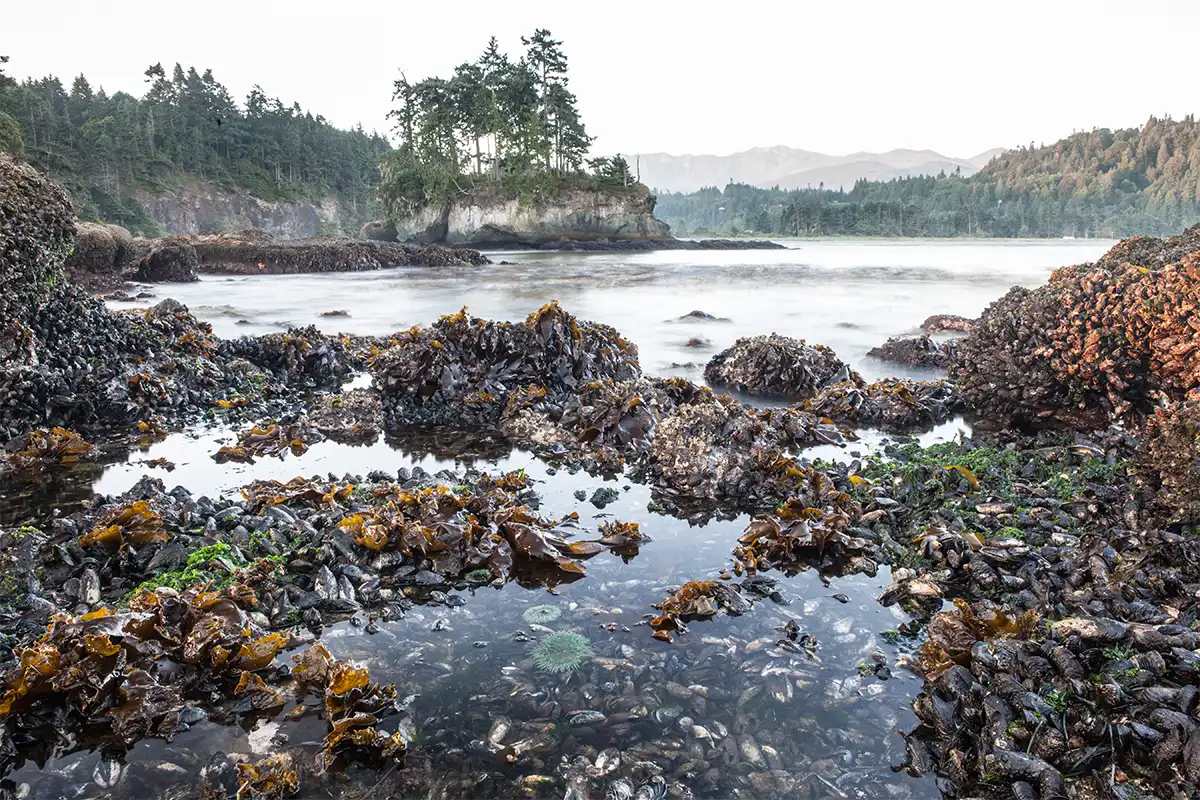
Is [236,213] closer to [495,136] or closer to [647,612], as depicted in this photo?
[495,136]

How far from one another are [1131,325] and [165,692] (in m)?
7.51

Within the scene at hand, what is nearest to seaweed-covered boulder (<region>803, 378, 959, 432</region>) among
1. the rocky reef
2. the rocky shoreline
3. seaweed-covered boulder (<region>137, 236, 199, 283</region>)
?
the rocky shoreline

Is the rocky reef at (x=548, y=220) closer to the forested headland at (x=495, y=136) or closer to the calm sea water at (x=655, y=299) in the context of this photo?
the forested headland at (x=495, y=136)

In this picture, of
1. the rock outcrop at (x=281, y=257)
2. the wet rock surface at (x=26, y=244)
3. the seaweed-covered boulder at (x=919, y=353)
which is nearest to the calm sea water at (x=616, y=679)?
the wet rock surface at (x=26, y=244)

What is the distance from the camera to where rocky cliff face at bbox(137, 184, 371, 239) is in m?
73.7

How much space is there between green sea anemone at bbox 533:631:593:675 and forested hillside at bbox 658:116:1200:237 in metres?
126

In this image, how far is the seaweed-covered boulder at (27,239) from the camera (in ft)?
23.0

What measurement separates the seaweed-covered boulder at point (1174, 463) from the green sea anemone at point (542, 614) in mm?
3461

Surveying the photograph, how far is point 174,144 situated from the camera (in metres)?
81.7

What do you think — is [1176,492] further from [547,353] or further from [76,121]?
[76,121]

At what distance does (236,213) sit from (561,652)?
305ft

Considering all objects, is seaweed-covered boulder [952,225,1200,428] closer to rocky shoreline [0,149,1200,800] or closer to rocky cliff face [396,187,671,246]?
rocky shoreline [0,149,1200,800]

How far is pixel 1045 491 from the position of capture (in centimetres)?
479

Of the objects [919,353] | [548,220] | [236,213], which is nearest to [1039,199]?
Result: [548,220]
